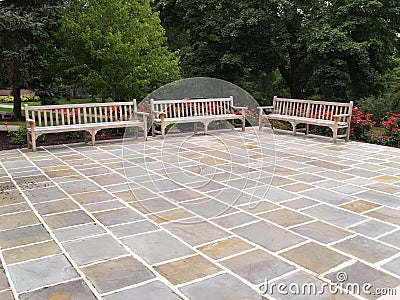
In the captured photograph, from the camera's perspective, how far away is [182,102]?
27.6 feet

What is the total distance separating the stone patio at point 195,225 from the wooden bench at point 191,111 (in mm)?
1653

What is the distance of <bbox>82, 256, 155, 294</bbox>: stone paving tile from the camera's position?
2764 mm

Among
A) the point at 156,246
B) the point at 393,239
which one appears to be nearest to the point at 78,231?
the point at 156,246

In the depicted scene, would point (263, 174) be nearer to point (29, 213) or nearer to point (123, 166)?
point (123, 166)

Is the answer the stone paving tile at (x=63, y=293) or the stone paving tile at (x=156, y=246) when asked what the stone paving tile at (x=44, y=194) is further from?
the stone paving tile at (x=63, y=293)

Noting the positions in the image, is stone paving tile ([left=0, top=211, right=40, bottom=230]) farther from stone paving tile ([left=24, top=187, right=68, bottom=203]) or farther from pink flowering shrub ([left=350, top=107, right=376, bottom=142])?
pink flowering shrub ([left=350, top=107, right=376, bottom=142])

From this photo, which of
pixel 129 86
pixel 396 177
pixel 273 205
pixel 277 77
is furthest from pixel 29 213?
pixel 277 77

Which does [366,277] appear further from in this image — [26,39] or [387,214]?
[26,39]

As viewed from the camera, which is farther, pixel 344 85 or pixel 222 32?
pixel 222 32

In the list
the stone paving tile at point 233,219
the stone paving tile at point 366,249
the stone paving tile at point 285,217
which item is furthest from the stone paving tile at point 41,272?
the stone paving tile at point 366,249

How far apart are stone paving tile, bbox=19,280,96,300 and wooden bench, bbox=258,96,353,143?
21.3 feet

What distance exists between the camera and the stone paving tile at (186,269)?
9.36ft

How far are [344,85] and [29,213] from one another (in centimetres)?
989

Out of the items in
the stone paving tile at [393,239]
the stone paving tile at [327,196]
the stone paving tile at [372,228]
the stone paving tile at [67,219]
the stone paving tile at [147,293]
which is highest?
the stone paving tile at [327,196]
